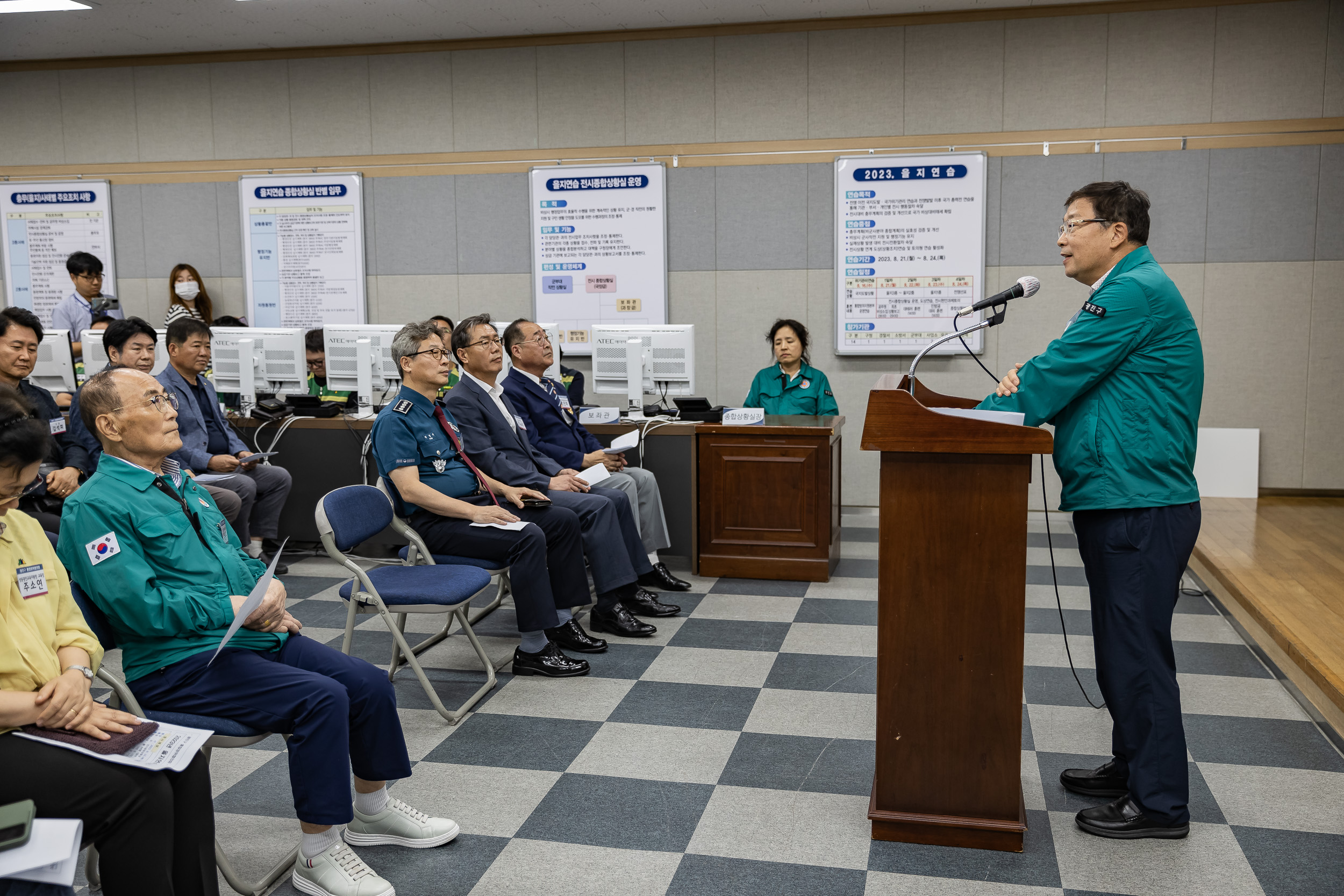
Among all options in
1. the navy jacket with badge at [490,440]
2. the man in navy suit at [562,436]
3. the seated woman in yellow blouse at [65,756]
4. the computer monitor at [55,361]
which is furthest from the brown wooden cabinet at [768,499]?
the computer monitor at [55,361]

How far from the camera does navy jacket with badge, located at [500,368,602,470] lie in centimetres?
436

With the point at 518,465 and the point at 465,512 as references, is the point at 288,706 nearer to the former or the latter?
the point at 465,512

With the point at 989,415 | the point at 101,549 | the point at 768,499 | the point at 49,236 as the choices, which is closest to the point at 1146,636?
the point at 989,415

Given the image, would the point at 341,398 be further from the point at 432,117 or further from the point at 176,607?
the point at 176,607

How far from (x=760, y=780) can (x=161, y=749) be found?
1549mm

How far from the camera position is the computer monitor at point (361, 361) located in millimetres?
5223

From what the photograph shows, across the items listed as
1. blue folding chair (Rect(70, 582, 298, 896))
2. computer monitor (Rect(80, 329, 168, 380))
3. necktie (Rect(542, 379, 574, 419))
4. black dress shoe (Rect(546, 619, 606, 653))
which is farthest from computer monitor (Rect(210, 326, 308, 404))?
blue folding chair (Rect(70, 582, 298, 896))

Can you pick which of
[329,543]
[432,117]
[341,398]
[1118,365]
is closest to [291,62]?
[432,117]

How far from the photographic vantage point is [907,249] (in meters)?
6.28

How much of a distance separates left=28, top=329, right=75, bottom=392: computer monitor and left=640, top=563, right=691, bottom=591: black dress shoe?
127 inches

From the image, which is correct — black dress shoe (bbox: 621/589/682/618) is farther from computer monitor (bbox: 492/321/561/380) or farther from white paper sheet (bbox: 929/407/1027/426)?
white paper sheet (bbox: 929/407/1027/426)

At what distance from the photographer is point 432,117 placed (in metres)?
6.80

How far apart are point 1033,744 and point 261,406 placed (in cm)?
424

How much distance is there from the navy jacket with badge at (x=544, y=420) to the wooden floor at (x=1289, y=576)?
2833 millimetres
